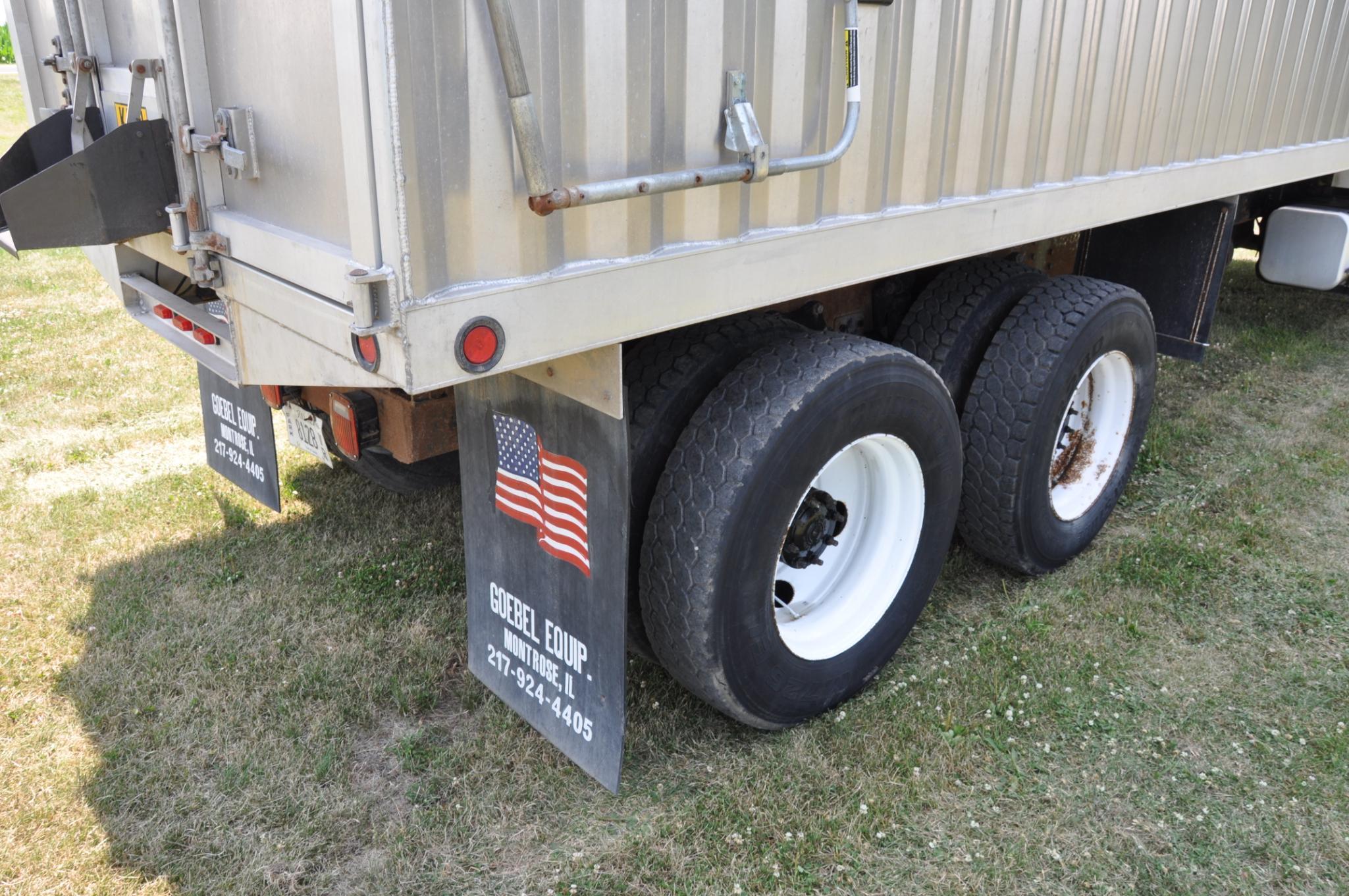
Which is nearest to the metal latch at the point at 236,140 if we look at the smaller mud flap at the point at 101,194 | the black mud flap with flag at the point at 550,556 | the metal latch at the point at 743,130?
the smaller mud flap at the point at 101,194

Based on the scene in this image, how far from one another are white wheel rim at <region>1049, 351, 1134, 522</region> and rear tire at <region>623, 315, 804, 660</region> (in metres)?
1.73

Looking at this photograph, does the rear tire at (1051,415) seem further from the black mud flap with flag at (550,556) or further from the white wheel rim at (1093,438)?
the black mud flap with flag at (550,556)

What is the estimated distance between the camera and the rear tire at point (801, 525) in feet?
8.34

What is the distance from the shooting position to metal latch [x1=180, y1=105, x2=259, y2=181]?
211 cm

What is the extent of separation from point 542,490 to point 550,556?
0.18m

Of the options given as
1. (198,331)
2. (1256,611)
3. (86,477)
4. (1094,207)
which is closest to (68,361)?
(86,477)

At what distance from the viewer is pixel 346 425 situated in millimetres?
2887

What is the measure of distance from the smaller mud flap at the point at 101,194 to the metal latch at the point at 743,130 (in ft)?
3.98

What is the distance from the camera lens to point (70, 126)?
267cm

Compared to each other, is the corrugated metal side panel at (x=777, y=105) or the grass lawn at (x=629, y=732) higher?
the corrugated metal side panel at (x=777, y=105)

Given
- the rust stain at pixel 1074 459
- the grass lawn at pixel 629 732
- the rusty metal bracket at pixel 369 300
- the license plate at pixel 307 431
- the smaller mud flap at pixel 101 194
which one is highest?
the smaller mud flap at pixel 101 194

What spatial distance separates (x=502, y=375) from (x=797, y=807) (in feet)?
4.52

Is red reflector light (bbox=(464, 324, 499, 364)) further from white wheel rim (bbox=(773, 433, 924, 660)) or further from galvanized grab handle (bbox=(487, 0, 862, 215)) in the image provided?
white wheel rim (bbox=(773, 433, 924, 660))

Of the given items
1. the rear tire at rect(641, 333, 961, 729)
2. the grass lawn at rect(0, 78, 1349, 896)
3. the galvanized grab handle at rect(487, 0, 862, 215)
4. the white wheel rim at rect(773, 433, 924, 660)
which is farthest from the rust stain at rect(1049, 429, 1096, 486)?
the galvanized grab handle at rect(487, 0, 862, 215)
